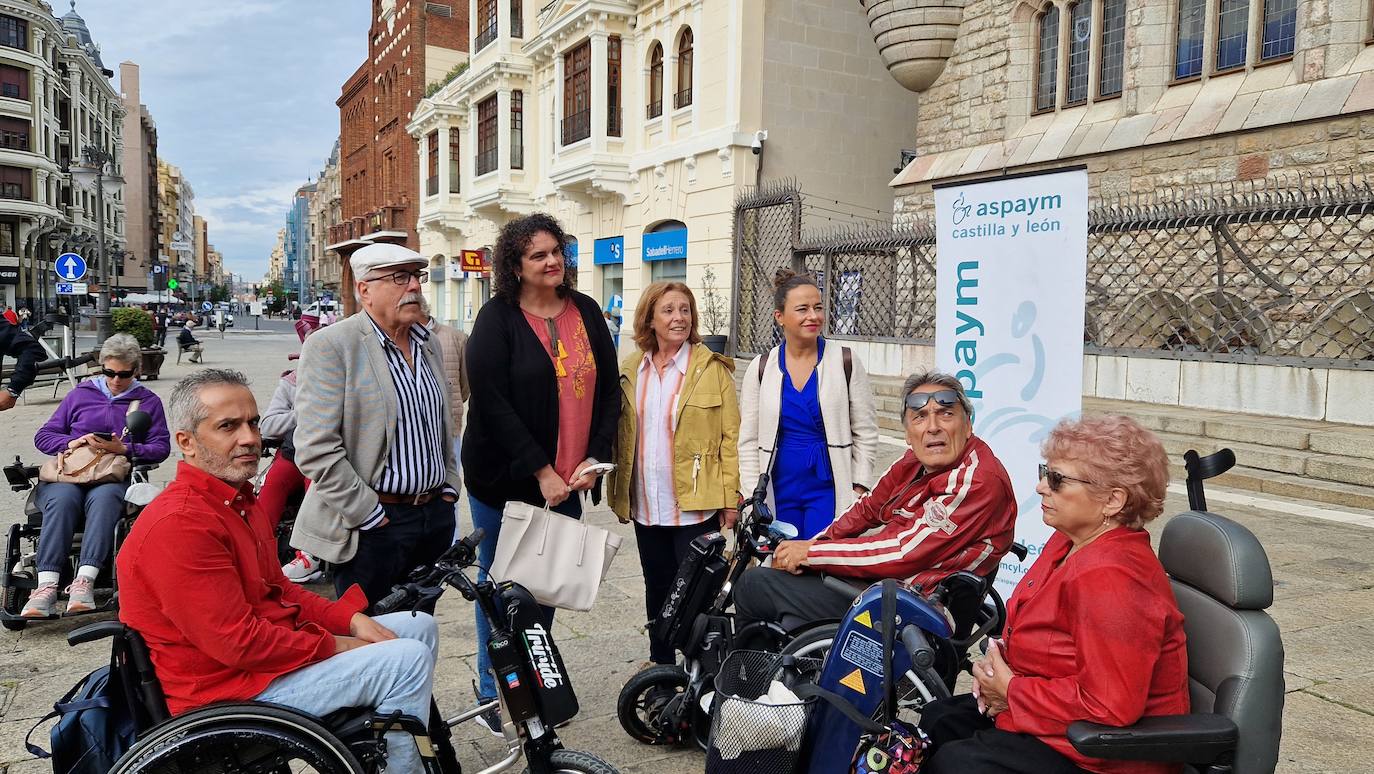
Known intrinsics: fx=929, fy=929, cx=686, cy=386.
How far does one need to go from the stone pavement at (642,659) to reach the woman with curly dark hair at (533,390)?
57 cm

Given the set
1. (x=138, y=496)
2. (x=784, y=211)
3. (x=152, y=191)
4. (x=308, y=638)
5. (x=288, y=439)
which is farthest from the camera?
(x=152, y=191)

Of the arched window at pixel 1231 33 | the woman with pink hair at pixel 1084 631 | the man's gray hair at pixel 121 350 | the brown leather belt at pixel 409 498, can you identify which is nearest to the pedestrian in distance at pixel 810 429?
the brown leather belt at pixel 409 498

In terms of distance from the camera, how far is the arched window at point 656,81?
21.6m

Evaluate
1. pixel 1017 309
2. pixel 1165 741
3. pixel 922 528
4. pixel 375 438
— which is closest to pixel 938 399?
pixel 922 528

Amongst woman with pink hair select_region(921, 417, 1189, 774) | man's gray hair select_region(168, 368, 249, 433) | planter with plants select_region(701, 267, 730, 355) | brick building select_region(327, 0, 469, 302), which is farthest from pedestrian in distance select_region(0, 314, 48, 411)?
brick building select_region(327, 0, 469, 302)

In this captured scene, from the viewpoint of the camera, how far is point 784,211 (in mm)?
17609

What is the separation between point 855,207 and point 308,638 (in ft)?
63.2

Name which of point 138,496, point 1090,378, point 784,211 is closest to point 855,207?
point 784,211

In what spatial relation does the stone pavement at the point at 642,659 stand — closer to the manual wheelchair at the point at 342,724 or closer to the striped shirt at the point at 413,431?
the manual wheelchair at the point at 342,724

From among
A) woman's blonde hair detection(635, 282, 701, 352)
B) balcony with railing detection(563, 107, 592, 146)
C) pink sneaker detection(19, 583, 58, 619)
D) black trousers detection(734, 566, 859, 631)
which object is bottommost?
pink sneaker detection(19, 583, 58, 619)

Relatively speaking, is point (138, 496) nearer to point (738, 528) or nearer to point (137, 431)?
point (137, 431)

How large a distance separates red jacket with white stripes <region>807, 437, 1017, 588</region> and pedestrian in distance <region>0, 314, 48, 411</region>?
228 inches

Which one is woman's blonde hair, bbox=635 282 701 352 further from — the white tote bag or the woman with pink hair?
the woman with pink hair

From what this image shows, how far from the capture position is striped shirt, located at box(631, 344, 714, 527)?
12.4 ft
